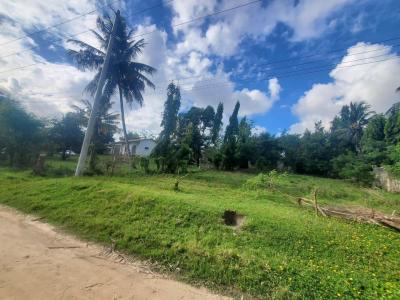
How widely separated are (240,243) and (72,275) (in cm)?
297

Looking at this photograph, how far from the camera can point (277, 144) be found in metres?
27.3

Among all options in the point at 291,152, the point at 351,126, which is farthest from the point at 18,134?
the point at 351,126

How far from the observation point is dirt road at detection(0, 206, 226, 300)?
122 inches

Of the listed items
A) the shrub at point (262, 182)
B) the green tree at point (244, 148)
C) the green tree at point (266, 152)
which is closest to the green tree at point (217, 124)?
the green tree at point (244, 148)

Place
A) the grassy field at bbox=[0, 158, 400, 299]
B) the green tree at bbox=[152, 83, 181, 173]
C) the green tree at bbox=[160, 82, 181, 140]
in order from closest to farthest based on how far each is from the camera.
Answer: the grassy field at bbox=[0, 158, 400, 299] < the green tree at bbox=[152, 83, 181, 173] < the green tree at bbox=[160, 82, 181, 140]

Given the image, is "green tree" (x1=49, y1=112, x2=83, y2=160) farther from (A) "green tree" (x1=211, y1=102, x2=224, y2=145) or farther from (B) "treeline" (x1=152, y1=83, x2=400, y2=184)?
(A) "green tree" (x1=211, y1=102, x2=224, y2=145)

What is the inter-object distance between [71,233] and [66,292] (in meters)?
2.47

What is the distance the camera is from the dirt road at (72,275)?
3100 mm

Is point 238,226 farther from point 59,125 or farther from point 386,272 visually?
point 59,125

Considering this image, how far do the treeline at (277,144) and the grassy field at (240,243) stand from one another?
9704 millimetres

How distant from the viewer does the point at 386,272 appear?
3.96 meters

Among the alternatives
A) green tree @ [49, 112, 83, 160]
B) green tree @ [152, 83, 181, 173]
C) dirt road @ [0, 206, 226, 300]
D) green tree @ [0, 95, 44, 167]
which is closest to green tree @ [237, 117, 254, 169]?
green tree @ [152, 83, 181, 173]

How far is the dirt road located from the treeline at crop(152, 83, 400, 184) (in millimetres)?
11553

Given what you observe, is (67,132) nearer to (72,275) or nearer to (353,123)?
(72,275)
